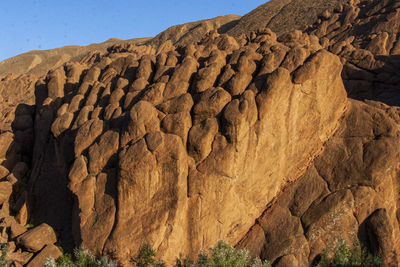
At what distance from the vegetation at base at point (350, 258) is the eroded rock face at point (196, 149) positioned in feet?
5.75

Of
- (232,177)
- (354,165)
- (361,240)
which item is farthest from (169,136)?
(361,240)

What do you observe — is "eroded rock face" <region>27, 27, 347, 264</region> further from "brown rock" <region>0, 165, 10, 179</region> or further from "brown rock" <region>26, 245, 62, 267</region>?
"brown rock" <region>0, 165, 10, 179</region>

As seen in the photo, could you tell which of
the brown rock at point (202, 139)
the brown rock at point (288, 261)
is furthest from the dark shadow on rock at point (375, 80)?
the brown rock at point (288, 261)

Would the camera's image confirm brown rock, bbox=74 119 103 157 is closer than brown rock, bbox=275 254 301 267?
No

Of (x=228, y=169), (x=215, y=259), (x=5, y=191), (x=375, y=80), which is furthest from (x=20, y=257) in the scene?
(x=375, y=80)

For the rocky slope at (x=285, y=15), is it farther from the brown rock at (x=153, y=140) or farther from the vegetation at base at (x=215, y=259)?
the vegetation at base at (x=215, y=259)

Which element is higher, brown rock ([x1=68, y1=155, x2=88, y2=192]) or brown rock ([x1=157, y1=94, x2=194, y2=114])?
brown rock ([x1=157, y1=94, x2=194, y2=114])

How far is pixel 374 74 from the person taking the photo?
43406 mm

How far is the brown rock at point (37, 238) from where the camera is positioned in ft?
63.5

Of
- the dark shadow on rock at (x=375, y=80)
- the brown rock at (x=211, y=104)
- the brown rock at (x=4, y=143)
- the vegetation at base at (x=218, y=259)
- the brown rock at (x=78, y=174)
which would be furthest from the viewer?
the dark shadow on rock at (x=375, y=80)

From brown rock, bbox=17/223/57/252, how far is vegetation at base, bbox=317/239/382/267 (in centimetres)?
1631

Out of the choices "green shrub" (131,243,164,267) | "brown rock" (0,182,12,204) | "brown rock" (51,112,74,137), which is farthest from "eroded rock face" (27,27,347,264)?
"brown rock" (0,182,12,204)

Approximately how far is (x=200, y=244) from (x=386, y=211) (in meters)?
11.3

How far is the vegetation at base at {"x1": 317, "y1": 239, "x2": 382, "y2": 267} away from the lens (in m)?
17.8
